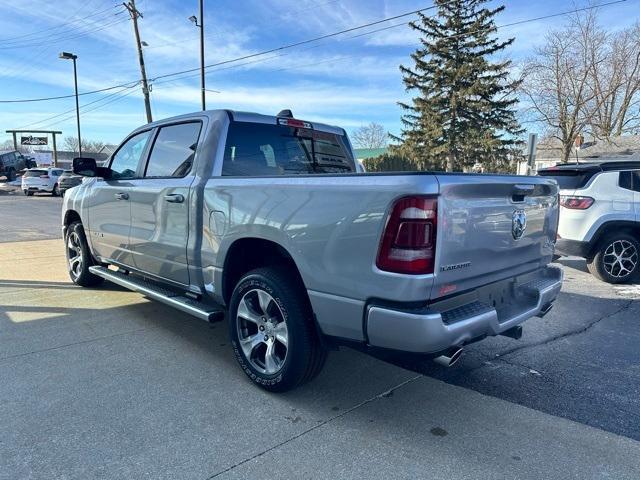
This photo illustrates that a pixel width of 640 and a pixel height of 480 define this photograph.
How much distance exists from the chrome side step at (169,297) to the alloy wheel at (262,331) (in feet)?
0.87

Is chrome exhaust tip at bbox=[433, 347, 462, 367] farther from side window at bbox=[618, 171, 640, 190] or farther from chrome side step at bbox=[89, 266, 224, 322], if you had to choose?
side window at bbox=[618, 171, 640, 190]

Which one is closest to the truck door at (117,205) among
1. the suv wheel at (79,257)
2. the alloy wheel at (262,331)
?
the suv wheel at (79,257)

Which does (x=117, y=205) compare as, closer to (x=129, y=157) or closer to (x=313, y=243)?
(x=129, y=157)

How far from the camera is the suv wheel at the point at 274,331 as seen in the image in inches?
119

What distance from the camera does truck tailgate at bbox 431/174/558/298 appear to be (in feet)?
8.28

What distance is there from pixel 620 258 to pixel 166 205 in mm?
6131

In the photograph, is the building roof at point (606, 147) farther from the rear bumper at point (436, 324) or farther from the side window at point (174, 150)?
the rear bumper at point (436, 324)

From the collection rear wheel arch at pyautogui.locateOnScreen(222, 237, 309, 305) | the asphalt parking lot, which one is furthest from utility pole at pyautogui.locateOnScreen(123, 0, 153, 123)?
rear wheel arch at pyautogui.locateOnScreen(222, 237, 309, 305)

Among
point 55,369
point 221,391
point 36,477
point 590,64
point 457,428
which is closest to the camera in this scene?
point 36,477

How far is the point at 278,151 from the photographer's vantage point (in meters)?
4.18

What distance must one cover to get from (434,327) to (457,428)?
873 mm

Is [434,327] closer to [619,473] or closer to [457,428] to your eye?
[457,428]

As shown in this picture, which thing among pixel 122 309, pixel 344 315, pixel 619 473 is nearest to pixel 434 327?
pixel 344 315

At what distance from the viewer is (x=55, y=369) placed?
3631 mm
